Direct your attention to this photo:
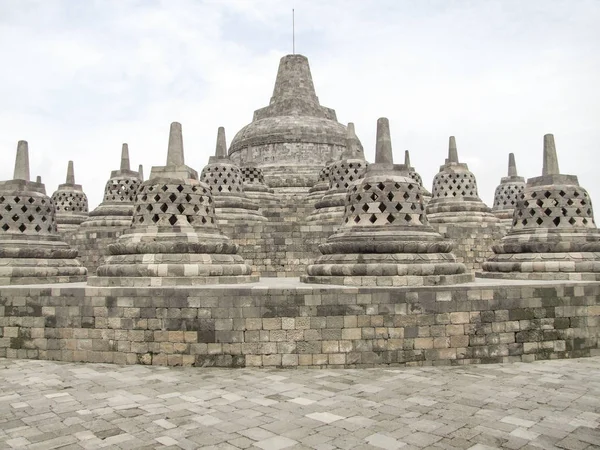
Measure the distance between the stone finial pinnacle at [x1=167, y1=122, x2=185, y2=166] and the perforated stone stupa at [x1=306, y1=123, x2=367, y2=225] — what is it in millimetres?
6842

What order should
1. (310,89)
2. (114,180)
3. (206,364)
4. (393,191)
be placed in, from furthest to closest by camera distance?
(310,89) < (114,180) < (393,191) < (206,364)

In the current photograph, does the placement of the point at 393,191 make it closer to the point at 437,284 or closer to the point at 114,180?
the point at 437,284

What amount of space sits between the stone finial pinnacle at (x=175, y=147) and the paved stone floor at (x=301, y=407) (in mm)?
4365

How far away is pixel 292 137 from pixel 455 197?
8205 mm

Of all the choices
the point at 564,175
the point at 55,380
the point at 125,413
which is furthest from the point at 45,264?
the point at 564,175

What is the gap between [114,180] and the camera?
20.2 m

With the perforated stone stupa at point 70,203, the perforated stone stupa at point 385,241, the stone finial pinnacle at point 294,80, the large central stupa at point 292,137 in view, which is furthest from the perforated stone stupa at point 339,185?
the perforated stone stupa at point 70,203

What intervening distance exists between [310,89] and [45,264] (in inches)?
680

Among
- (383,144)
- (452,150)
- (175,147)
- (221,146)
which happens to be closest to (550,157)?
(383,144)

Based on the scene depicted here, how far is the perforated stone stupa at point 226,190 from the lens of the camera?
1750 centimetres

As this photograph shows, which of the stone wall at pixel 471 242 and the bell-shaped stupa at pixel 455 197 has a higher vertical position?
the bell-shaped stupa at pixel 455 197

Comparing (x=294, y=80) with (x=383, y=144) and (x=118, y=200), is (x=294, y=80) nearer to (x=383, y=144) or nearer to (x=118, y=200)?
(x=118, y=200)

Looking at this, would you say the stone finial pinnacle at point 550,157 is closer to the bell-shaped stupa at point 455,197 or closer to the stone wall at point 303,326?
the stone wall at point 303,326

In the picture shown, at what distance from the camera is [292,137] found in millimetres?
23375
